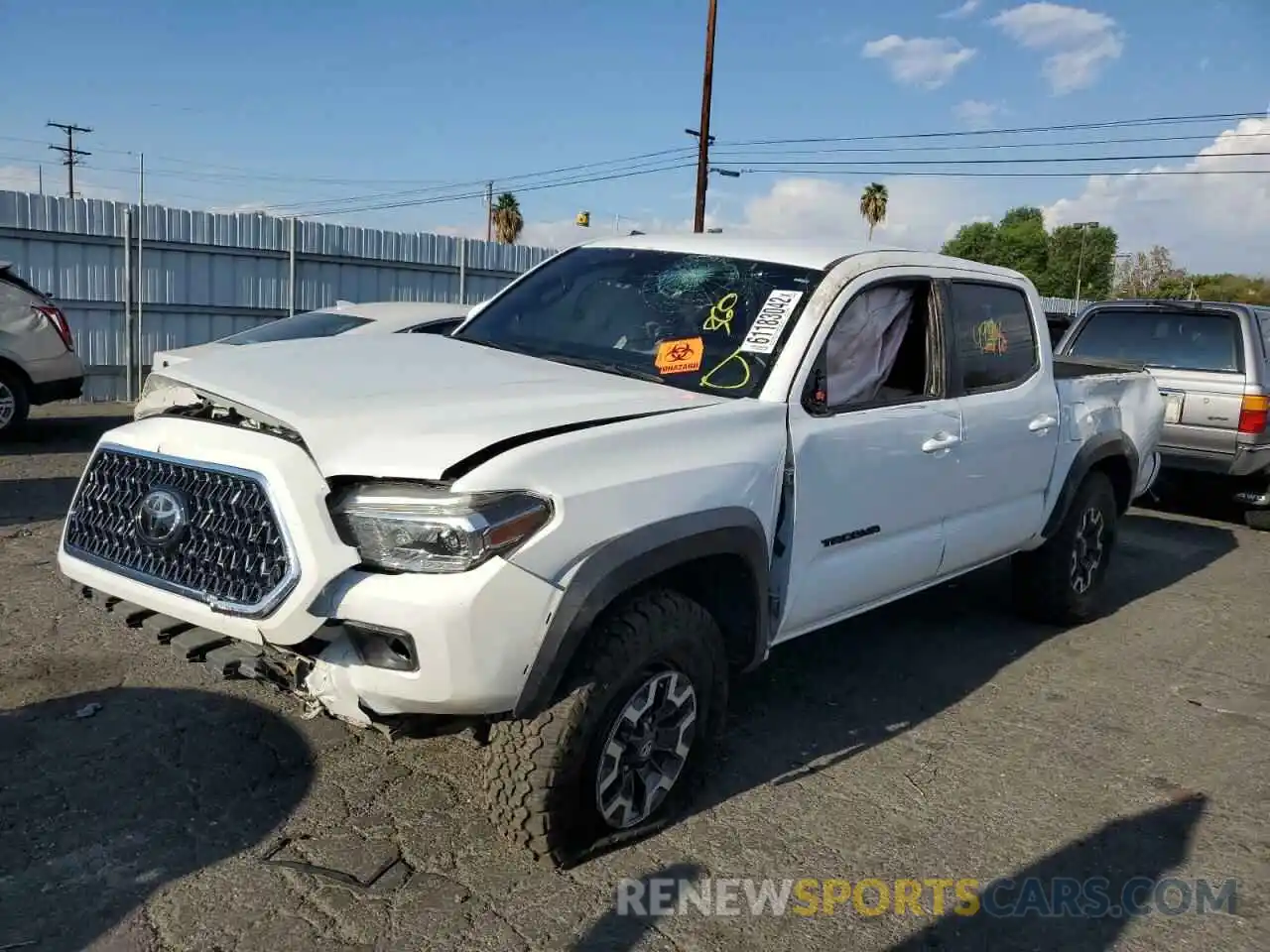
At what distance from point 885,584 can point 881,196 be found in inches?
2253

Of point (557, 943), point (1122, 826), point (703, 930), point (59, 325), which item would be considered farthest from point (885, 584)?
point (59, 325)

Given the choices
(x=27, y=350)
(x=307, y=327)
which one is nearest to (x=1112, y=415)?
(x=307, y=327)

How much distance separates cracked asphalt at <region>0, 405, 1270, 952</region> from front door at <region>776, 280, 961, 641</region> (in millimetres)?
650

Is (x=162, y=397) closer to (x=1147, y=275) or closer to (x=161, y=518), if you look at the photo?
(x=161, y=518)

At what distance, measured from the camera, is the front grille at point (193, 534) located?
2.79 meters

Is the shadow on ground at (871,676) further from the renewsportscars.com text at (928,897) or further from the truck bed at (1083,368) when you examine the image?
the truck bed at (1083,368)

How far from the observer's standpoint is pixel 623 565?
2979 mm

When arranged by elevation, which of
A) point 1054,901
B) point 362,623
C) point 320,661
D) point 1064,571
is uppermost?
point 362,623

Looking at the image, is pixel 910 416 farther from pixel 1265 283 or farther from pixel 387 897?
pixel 1265 283

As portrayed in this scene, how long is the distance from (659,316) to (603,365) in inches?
14.0

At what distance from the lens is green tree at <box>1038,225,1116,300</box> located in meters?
69.7

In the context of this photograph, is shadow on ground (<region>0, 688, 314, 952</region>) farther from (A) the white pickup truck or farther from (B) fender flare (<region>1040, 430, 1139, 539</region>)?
(B) fender flare (<region>1040, 430, 1139, 539</region>)

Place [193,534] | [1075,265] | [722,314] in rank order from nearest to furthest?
[193,534] < [722,314] < [1075,265]

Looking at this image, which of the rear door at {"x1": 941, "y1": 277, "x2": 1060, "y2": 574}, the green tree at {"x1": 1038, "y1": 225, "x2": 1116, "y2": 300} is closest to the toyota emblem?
the rear door at {"x1": 941, "y1": 277, "x2": 1060, "y2": 574}
